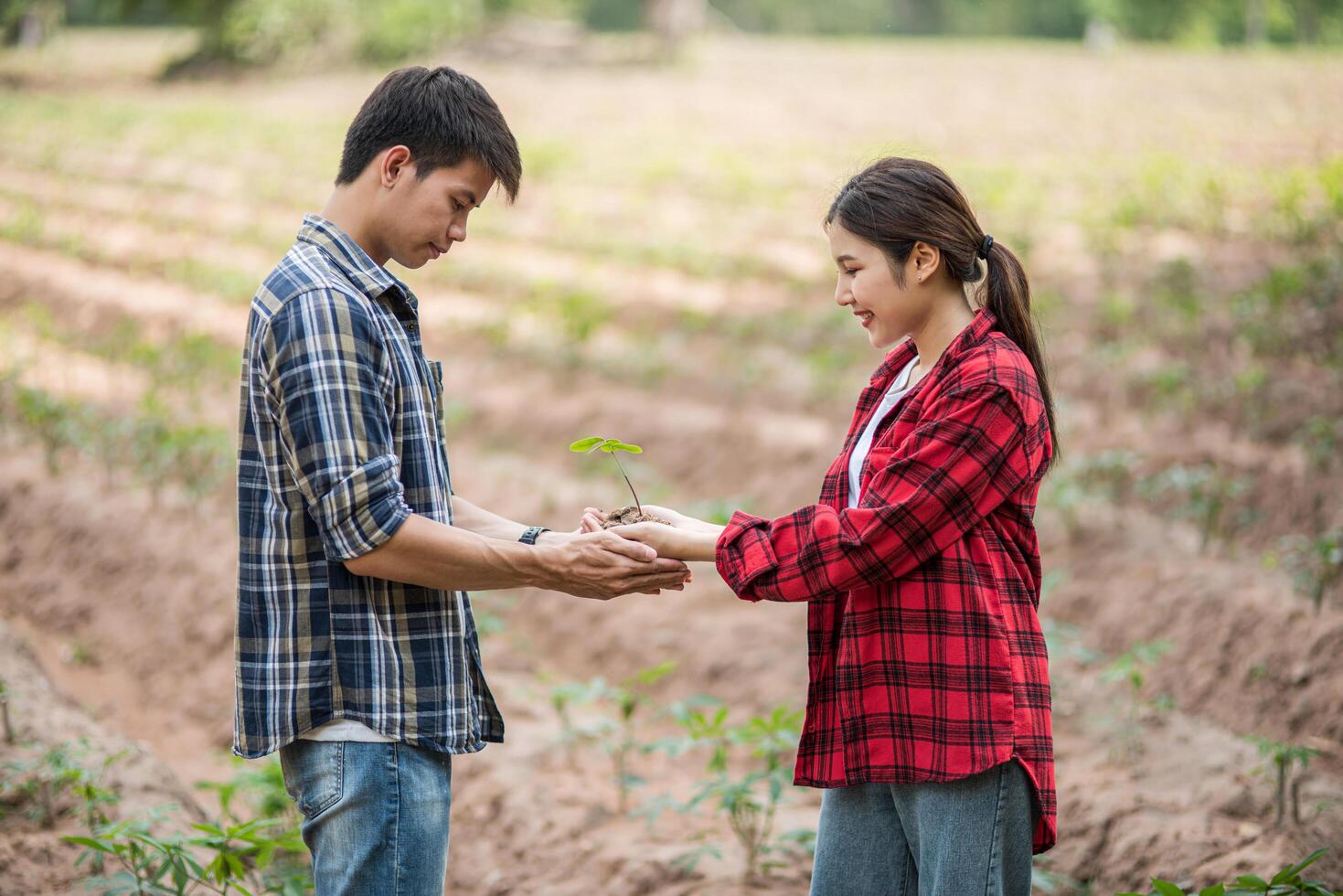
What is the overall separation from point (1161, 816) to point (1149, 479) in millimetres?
2094

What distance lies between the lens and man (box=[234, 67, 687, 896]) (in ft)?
5.86

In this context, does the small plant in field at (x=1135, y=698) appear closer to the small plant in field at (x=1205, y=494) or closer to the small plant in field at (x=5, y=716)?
the small plant in field at (x=1205, y=494)

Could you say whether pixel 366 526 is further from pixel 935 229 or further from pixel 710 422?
pixel 710 422

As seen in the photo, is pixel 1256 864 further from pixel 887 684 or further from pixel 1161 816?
pixel 887 684

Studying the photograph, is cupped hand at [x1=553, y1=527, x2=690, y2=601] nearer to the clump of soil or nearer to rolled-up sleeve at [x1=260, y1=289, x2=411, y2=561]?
the clump of soil

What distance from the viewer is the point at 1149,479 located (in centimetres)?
509

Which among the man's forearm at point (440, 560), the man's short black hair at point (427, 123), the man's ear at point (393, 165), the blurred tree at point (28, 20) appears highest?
the blurred tree at point (28, 20)

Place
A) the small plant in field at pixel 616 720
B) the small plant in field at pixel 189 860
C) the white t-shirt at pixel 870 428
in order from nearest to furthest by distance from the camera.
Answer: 1. the white t-shirt at pixel 870 428
2. the small plant in field at pixel 189 860
3. the small plant in field at pixel 616 720

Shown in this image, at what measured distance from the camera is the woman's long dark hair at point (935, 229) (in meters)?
2.02

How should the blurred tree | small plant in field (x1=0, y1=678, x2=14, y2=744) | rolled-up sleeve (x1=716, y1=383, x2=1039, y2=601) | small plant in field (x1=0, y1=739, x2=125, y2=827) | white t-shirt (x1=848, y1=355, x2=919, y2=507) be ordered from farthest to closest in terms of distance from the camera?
the blurred tree → small plant in field (x1=0, y1=678, x2=14, y2=744) → small plant in field (x1=0, y1=739, x2=125, y2=827) → white t-shirt (x1=848, y1=355, x2=919, y2=507) → rolled-up sleeve (x1=716, y1=383, x2=1039, y2=601)

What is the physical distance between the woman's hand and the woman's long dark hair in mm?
558

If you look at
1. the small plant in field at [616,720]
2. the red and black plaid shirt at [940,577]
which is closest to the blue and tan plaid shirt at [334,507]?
the red and black plaid shirt at [940,577]

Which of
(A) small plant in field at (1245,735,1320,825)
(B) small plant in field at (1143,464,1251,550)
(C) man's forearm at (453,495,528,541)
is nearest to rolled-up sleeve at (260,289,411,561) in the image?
(C) man's forearm at (453,495,528,541)

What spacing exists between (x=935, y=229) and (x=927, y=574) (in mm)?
567
